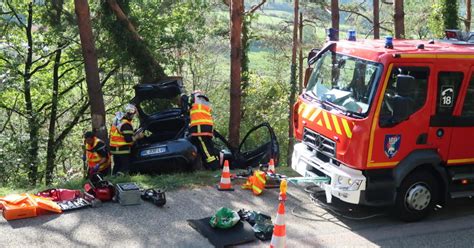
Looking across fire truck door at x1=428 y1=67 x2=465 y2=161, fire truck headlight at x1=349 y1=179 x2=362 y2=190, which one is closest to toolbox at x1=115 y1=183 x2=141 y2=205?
fire truck headlight at x1=349 y1=179 x2=362 y2=190

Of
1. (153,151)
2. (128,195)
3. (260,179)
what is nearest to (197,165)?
(153,151)

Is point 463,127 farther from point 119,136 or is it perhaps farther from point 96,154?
point 96,154

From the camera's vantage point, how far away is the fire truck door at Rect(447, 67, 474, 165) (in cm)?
698

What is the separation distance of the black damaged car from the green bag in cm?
298

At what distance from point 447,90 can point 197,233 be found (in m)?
4.01

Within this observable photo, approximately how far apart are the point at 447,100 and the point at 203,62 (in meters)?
25.2

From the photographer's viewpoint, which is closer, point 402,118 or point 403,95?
point 403,95

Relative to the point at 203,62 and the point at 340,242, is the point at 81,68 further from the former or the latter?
the point at 340,242

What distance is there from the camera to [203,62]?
103 ft

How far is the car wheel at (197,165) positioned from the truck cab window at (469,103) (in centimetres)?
483

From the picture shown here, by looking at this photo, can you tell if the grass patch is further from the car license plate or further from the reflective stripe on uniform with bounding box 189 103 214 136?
the reflective stripe on uniform with bounding box 189 103 214 136

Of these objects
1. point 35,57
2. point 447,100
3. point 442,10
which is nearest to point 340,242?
point 447,100

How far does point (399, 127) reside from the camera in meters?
6.64

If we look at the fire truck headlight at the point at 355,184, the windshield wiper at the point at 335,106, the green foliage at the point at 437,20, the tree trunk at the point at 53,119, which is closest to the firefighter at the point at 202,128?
the windshield wiper at the point at 335,106
